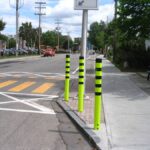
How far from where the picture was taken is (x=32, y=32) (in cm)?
16538

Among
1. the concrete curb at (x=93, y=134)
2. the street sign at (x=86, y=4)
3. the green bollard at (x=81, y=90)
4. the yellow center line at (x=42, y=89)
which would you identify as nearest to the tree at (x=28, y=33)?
the yellow center line at (x=42, y=89)

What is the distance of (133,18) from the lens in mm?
26016

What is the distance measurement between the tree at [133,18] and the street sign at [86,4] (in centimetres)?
954

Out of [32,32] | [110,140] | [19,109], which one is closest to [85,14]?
[19,109]

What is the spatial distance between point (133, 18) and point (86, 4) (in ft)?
39.8

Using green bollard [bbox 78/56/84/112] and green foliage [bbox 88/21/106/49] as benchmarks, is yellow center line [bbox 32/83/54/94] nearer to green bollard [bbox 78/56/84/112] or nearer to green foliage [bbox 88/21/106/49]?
green bollard [bbox 78/56/84/112]

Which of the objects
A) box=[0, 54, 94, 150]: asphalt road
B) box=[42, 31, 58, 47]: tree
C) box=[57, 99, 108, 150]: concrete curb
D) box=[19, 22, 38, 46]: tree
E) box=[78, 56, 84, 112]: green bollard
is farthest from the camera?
box=[42, 31, 58, 47]: tree

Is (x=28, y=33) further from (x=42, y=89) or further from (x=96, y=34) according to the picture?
(x=42, y=89)

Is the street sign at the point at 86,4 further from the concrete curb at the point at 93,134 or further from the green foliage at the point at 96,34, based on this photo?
the green foliage at the point at 96,34

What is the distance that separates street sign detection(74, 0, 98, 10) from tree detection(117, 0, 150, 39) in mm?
9540

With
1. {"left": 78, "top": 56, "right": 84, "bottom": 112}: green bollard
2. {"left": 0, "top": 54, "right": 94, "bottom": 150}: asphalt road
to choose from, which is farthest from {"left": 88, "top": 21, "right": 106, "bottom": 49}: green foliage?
{"left": 78, "top": 56, "right": 84, "bottom": 112}: green bollard

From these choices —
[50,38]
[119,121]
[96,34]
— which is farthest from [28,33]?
[119,121]

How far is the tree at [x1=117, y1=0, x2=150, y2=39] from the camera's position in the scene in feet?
80.8

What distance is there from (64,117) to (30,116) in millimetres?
792
